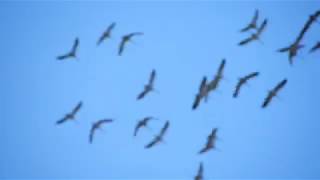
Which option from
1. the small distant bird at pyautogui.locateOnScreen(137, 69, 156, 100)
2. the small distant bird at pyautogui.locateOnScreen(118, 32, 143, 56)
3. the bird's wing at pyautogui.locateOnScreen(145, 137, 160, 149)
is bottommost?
the bird's wing at pyautogui.locateOnScreen(145, 137, 160, 149)

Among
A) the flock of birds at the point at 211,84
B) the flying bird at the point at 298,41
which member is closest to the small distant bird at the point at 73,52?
the flock of birds at the point at 211,84

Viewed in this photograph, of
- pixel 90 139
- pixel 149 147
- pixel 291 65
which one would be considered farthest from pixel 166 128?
pixel 291 65

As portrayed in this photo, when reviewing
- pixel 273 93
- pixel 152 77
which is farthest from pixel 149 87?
pixel 273 93

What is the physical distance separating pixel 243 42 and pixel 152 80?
3.13 metres

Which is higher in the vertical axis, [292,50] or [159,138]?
[292,50]

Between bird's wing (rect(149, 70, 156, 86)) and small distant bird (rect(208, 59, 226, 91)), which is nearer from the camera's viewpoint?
small distant bird (rect(208, 59, 226, 91))

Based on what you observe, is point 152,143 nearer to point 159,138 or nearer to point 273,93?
point 159,138

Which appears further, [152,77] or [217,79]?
[152,77]

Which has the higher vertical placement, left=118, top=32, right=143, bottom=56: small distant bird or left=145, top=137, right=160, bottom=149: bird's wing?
left=118, top=32, right=143, bottom=56: small distant bird

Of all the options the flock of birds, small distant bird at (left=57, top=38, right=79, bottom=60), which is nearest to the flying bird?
the flock of birds

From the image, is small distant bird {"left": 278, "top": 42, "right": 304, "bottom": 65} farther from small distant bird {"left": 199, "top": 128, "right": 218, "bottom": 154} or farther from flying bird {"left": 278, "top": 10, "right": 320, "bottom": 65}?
small distant bird {"left": 199, "top": 128, "right": 218, "bottom": 154}

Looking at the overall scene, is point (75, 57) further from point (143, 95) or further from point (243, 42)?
point (243, 42)

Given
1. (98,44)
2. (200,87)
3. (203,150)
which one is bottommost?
(203,150)

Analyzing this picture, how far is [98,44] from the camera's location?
72.0 feet
